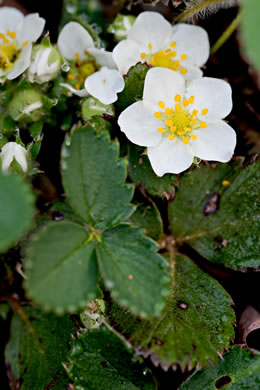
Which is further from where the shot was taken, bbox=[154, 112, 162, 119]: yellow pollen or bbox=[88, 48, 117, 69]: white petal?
bbox=[88, 48, 117, 69]: white petal

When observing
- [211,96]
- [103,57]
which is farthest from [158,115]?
[103,57]

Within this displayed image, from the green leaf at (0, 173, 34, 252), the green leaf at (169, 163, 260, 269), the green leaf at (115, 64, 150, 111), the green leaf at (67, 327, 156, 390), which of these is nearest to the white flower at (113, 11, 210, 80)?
the green leaf at (115, 64, 150, 111)

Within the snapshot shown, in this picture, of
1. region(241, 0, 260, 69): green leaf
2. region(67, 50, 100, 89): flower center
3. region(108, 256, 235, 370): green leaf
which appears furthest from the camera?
region(67, 50, 100, 89): flower center

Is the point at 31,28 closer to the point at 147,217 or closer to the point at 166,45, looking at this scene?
the point at 166,45

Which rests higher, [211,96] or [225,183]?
[211,96]

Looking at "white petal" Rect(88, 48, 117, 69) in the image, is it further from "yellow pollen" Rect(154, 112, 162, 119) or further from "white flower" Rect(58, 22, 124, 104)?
"yellow pollen" Rect(154, 112, 162, 119)

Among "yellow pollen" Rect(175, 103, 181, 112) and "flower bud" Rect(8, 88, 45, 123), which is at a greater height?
"yellow pollen" Rect(175, 103, 181, 112)

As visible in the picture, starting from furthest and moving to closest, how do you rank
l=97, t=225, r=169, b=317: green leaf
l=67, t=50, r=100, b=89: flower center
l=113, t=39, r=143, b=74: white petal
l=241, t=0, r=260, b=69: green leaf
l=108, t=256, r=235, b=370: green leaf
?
l=67, t=50, r=100, b=89: flower center
l=113, t=39, r=143, b=74: white petal
l=108, t=256, r=235, b=370: green leaf
l=97, t=225, r=169, b=317: green leaf
l=241, t=0, r=260, b=69: green leaf

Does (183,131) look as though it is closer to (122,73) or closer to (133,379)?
(122,73)
